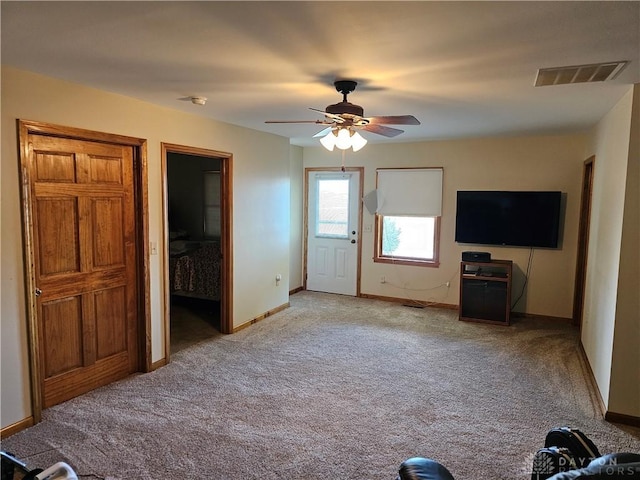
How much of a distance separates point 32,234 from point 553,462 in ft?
10.6

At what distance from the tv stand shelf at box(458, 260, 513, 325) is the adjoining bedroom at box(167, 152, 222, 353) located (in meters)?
3.11

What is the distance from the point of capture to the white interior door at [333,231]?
21.8 ft

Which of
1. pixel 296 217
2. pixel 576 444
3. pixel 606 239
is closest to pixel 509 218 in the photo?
pixel 606 239

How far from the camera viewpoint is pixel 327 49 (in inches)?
88.7

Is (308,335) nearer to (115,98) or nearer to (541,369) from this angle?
(541,369)

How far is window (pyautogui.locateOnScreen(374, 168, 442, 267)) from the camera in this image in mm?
6086

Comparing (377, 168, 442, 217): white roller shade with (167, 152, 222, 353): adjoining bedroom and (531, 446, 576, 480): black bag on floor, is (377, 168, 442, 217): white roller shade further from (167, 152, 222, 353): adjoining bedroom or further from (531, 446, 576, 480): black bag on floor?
(531, 446, 576, 480): black bag on floor

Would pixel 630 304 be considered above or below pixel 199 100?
below

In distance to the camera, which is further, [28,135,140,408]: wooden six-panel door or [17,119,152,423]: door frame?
[28,135,140,408]: wooden six-panel door

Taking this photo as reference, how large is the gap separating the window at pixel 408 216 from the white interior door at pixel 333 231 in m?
0.42

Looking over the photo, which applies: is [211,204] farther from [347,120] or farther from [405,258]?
[347,120]

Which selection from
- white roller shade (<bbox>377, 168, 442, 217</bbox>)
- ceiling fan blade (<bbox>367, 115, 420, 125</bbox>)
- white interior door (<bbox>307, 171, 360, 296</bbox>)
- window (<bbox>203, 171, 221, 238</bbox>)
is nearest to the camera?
ceiling fan blade (<bbox>367, 115, 420, 125</bbox>)

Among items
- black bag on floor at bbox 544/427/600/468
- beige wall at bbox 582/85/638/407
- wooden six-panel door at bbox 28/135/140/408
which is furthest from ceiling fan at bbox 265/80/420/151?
black bag on floor at bbox 544/427/600/468

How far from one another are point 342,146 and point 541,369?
2791 mm
